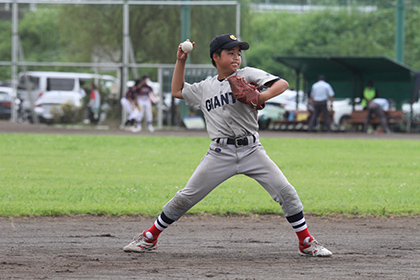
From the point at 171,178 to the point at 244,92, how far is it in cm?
577

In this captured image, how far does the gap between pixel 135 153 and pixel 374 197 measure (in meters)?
7.03

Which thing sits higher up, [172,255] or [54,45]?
[54,45]

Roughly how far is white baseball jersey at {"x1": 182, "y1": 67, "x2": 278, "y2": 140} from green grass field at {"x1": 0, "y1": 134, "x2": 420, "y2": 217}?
2.63m

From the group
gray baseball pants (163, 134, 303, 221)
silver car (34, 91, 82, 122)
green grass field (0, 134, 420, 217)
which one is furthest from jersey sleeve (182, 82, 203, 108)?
silver car (34, 91, 82, 122)

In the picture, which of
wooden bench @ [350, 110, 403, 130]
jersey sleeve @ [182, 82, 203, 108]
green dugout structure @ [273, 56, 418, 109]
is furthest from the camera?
wooden bench @ [350, 110, 403, 130]

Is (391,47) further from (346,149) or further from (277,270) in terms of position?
(277,270)

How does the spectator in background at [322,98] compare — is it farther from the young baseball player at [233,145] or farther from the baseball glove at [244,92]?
the baseball glove at [244,92]

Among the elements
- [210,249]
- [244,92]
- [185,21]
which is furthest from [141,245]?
[185,21]

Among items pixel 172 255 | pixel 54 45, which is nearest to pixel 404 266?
pixel 172 255

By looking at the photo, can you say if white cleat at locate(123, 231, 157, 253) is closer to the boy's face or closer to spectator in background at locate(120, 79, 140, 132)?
the boy's face

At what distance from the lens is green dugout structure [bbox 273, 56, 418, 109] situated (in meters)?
23.8

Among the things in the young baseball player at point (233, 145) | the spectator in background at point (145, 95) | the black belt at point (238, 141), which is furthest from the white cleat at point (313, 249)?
the spectator in background at point (145, 95)

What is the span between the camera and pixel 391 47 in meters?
47.2

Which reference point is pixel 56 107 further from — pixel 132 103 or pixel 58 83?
pixel 132 103
